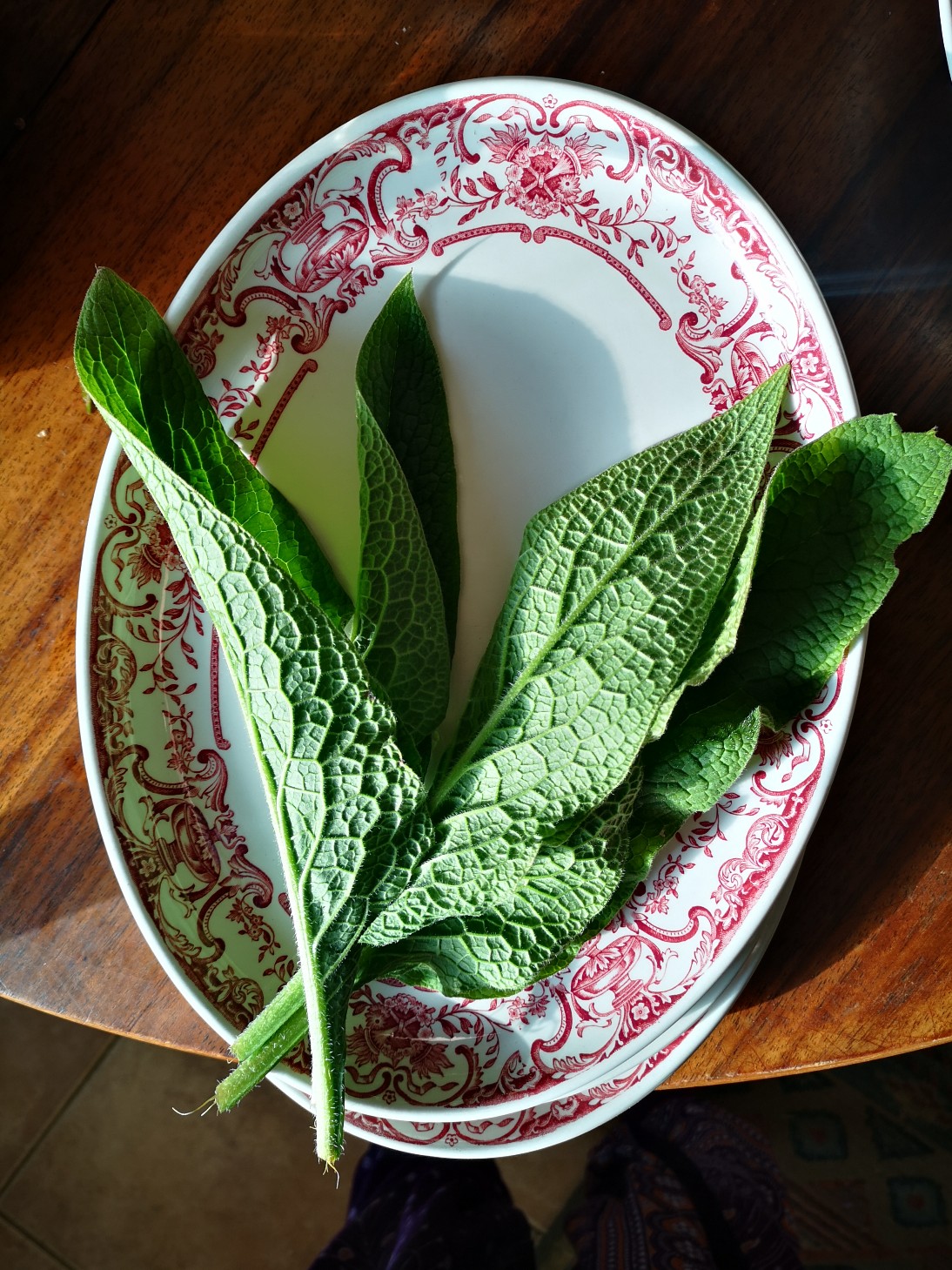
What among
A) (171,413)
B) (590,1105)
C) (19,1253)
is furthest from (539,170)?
(19,1253)

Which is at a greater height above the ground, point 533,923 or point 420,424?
point 420,424

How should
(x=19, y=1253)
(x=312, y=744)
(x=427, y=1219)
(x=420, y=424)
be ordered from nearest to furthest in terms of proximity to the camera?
(x=312, y=744) → (x=420, y=424) → (x=427, y=1219) → (x=19, y=1253)

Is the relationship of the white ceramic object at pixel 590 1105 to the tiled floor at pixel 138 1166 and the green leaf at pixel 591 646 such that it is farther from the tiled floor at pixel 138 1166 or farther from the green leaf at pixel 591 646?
the tiled floor at pixel 138 1166

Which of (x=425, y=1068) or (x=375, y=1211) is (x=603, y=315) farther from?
(x=375, y=1211)

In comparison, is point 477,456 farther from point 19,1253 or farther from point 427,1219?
point 19,1253

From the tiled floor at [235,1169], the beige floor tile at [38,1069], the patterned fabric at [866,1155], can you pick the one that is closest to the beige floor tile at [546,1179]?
the tiled floor at [235,1169]
